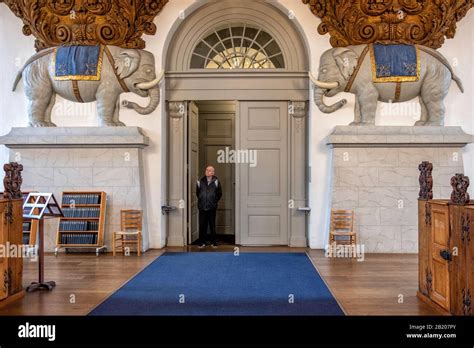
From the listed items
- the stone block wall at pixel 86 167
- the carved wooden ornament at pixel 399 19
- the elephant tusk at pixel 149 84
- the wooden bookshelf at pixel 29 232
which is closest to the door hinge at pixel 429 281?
the carved wooden ornament at pixel 399 19

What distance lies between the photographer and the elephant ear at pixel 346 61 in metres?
8.79

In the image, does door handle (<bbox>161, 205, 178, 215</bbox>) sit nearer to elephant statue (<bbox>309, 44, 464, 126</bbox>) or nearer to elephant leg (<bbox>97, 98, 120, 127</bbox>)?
elephant leg (<bbox>97, 98, 120, 127</bbox>)

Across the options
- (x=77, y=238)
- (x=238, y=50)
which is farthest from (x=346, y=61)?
(x=77, y=238)

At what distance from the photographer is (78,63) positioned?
8.78 metres

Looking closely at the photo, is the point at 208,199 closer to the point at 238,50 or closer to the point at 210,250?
the point at 210,250

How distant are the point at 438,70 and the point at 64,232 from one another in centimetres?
741

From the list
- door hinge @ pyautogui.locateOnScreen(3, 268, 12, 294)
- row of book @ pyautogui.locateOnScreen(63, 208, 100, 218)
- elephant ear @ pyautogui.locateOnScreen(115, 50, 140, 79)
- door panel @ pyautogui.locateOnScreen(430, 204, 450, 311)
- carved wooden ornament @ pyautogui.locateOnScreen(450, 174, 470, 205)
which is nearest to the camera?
carved wooden ornament @ pyautogui.locateOnScreen(450, 174, 470, 205)

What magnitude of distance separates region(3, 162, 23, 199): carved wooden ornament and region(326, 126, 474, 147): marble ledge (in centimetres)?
531

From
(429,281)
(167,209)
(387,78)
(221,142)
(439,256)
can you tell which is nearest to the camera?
(439,256)

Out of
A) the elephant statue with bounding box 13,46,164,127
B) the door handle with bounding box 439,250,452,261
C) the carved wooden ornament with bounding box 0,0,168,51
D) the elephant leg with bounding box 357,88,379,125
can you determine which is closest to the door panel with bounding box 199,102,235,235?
the elephant statue with bounding box 13,46,164,127

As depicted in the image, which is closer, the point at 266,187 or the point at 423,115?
the point at 423,115

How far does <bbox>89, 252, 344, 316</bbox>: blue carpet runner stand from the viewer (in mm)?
4918

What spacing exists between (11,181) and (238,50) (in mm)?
5606

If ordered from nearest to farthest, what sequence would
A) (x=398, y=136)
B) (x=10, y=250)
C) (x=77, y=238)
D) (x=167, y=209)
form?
(x=10, y=250)
(x=77, y=238)
(x=398, y=136)
(x=167, y=209)
